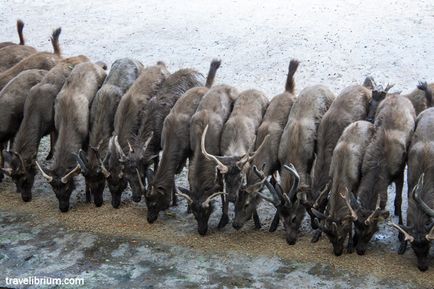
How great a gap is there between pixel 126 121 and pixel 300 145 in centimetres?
261

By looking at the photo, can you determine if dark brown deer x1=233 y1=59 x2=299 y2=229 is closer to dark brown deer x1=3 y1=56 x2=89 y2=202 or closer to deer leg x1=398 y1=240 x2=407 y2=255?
deer leg x1=398 y1=240 x2=407 y2=255

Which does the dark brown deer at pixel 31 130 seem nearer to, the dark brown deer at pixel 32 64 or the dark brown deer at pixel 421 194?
the dark brown deer at pixel 32 64

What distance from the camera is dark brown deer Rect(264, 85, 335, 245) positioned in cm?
948

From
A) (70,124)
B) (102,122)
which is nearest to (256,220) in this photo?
(102,122)

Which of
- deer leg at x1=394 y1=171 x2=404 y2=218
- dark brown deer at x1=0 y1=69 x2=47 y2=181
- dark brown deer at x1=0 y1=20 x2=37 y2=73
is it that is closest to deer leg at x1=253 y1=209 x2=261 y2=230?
deer leg at x1=394 y1=171 x2=404 y2=218

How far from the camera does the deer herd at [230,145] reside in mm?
9211

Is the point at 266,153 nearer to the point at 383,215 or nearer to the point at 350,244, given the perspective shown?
the point at 350,244

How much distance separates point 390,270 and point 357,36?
7.59 m

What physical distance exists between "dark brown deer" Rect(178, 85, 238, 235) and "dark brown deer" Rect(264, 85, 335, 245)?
0.89 meters

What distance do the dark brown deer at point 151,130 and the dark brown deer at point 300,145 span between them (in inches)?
74.0

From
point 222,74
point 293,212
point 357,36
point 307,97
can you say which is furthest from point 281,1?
point 293,212

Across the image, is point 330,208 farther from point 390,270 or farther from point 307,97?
point 307,97

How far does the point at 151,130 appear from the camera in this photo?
10.9 m

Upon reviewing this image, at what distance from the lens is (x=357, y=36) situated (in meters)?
15.4
